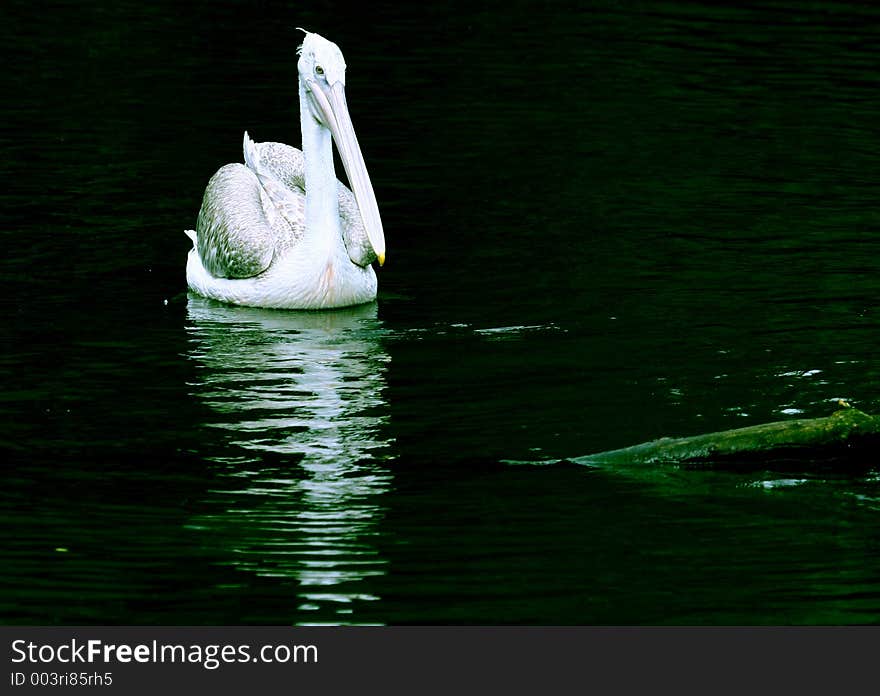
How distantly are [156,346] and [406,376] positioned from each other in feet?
4.84

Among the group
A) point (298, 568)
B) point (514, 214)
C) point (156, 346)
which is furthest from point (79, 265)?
point (298, 568)

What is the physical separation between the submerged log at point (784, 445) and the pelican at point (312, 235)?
10.4 ft

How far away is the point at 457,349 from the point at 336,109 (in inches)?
71.7

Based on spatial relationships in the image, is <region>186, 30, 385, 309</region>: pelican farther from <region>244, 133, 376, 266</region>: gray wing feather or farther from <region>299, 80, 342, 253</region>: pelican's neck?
<region>244, 133, 376, 266</region>: gray wing feather

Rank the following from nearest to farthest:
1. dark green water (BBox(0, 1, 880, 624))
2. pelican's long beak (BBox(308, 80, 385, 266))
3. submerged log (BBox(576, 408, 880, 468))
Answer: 1. dark green water (BBox(0, 1, 880, 624))
2. submerged log (BBox(576, 408, 880, 468))
3. pelican's long beak (BBox(308, 80, 385, 266))

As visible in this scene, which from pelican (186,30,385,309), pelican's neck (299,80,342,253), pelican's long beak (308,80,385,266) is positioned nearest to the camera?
pelican's long beak (308,80,385,266)

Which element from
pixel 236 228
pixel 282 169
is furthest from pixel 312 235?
pixel 282 169

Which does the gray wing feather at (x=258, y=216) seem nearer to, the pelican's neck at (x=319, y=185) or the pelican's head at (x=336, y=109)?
the pelican's neck at (x=319, y=185)

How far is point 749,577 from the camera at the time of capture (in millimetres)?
6859

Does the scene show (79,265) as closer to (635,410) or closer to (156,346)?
(156,346)

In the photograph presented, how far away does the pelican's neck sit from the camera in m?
11.2

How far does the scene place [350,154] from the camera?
10.9 metres

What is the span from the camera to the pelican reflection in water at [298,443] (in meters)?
6.93

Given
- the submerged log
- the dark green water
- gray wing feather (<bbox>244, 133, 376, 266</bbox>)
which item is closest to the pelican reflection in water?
the dark green water
